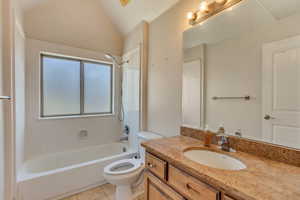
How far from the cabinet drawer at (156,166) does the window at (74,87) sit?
84.5 inches

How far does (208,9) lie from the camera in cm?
143

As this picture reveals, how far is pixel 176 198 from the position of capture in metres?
0.95

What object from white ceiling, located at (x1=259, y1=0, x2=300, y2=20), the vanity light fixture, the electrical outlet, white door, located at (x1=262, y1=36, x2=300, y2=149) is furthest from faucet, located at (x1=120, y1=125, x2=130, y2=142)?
white ceiling, located at (x1=259, y1=0, x2=300, y2=20)

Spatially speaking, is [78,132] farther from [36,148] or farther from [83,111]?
[36,148]

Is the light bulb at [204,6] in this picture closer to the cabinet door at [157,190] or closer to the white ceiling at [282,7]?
the white ceiling at [282,7]

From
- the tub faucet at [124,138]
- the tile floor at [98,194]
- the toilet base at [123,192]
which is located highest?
the tub faucet at [124,138]

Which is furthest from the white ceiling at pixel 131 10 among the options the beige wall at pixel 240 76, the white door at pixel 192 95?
the beige wall at pixel 240 76

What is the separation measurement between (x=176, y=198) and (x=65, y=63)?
283cm

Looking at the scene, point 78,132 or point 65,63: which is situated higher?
point 65,63

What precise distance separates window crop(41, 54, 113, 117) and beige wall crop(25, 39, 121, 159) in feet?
0.58

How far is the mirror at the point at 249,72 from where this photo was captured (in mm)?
939

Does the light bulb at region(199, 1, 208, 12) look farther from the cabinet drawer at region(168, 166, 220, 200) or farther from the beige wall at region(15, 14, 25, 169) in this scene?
the beige wall at region(15, 14, 25, 169)

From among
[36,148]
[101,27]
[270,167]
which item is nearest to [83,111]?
[36,148]

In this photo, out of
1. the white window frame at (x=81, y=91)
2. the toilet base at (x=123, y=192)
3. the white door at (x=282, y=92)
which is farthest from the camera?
the white window frame at (x=81, y=91)
